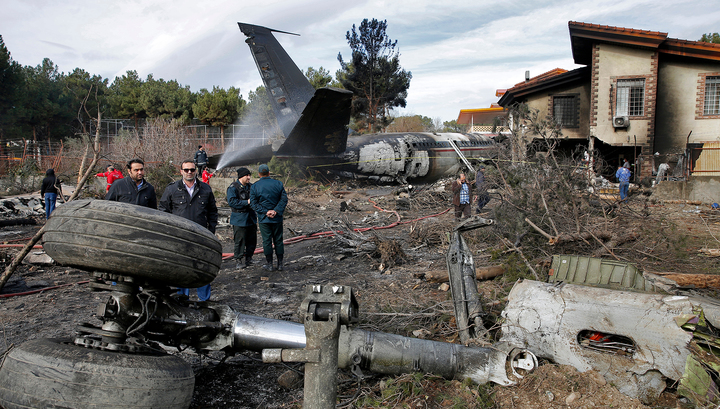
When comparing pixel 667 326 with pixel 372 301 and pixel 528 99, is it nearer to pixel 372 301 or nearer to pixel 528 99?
pixel 372 301

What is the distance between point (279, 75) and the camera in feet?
51.5

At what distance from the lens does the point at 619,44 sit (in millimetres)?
16875

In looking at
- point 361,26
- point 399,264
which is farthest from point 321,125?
point 361,26

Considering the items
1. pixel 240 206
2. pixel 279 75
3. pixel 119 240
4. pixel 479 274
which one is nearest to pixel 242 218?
pixel 240 206

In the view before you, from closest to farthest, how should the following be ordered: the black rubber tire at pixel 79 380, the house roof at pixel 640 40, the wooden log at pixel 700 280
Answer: the black rubber tire at pixel 79 380, the wooden log at pixel 700 280, the house roof at pixel 640 40

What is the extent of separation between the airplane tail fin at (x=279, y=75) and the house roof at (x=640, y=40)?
1144cm

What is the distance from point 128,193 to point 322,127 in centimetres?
1002

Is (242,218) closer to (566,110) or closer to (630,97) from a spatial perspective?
(630,97)

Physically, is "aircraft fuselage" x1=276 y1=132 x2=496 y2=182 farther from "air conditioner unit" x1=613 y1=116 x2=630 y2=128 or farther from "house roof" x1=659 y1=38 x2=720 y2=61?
"house roof" x1=659 y1=38 x2=720 y2=61

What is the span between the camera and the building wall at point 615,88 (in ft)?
54.5

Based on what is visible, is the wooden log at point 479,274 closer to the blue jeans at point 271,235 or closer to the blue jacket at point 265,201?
the blue jeans at point 271,235

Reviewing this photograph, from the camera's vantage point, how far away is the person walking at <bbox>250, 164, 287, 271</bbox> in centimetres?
665

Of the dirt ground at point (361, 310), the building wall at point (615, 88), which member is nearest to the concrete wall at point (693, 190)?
the dirt ground at point (361, 310)

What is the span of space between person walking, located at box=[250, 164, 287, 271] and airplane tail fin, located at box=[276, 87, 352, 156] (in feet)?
19.7
